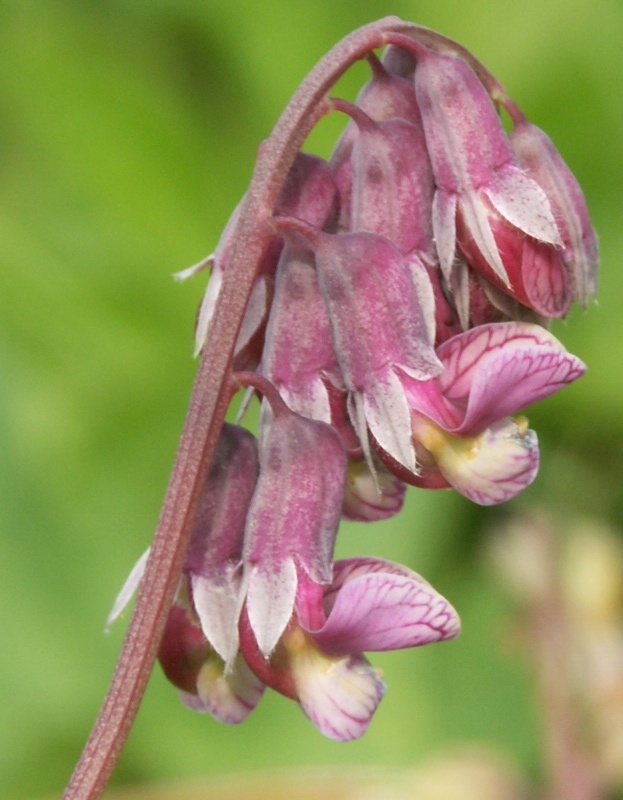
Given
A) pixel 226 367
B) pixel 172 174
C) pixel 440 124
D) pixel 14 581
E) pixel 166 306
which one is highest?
pixel 440 124

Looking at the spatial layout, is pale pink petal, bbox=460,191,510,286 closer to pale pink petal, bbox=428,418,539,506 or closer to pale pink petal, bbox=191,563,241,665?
pale pink petal, bbox=428,418,539,506

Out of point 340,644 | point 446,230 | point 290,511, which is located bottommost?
point 340,644

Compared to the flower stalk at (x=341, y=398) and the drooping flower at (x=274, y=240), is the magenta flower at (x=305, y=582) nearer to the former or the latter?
the flower stalk at (x=341, y=398)

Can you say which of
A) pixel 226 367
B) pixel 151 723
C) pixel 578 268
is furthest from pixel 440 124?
pixel 151 723

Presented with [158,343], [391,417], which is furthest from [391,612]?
[158,343]

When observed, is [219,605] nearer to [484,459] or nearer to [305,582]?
[305,582]

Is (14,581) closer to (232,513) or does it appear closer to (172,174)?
(172,174)

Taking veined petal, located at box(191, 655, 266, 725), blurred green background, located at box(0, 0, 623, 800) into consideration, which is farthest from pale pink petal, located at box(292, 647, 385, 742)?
blurred green background, located at box(0, 0, 623, 800)
